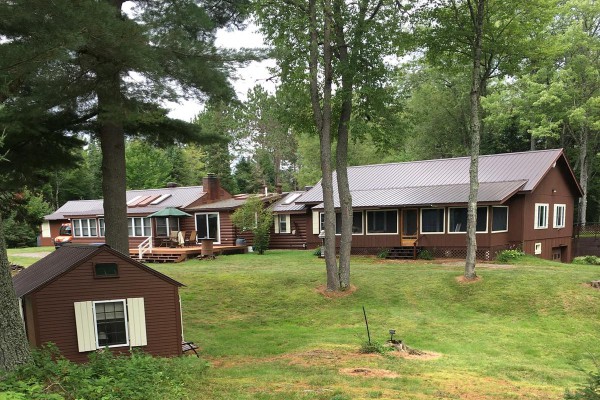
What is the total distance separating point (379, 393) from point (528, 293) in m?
10.1

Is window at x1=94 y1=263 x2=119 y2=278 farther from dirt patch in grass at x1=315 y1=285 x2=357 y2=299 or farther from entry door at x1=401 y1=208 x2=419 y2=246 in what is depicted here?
entry door at x1=401 y1=208 x2=419 y2=246

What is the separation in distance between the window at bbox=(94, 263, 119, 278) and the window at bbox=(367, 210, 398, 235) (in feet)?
53.9

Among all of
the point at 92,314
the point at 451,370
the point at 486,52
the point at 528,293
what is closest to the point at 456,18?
the point at 486,52

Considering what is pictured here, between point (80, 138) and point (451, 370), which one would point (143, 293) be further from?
point (451, 370)

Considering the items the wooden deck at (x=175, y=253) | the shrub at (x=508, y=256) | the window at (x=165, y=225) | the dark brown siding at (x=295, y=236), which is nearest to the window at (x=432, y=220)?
the shrub at (x=508, y=256)

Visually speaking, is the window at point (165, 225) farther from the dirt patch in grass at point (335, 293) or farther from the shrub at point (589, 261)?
the shrub at point (589, 261)

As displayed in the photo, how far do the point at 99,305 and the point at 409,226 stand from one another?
1698 cm

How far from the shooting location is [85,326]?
9.38m

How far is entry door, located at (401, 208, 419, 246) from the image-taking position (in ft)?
74.8

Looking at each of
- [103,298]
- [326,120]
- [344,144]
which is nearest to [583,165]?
[344,144]

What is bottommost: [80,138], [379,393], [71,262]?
[379,393]

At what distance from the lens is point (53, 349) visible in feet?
25.2

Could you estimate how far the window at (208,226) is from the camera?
28859mm

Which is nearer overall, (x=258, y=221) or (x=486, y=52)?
(x=486, y=52)
